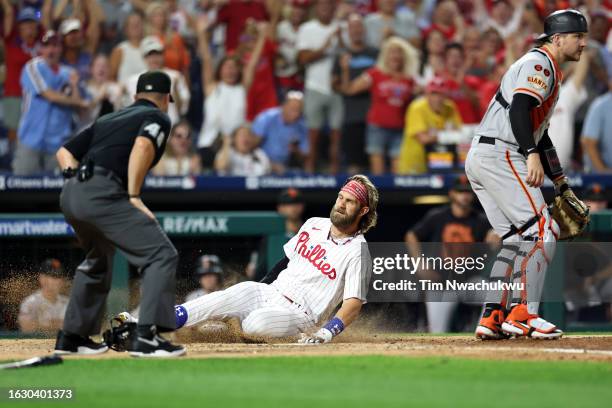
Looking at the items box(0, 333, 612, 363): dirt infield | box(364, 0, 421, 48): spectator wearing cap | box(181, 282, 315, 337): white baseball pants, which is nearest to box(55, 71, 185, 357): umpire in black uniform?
box(0, 333, 612, 363): dirt infield

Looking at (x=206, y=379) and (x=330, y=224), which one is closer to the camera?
(x=206, y=379)

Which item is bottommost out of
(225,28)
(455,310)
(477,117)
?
(455,310)

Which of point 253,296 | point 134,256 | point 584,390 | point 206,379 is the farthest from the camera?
point 253,296

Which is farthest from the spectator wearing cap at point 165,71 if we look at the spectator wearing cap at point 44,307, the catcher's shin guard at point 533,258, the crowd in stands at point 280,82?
the catcher's shin guard at point 533,258

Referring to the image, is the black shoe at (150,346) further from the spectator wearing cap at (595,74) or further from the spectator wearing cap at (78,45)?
the spectator wearing cap at (595,74)

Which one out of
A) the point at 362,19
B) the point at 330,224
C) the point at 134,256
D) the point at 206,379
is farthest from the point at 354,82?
the point at 206,379

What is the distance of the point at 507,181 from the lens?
7.09 metres

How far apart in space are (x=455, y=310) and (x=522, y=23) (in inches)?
165

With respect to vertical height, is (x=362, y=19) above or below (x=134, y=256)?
above

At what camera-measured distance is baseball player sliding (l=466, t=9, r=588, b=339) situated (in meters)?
6.96

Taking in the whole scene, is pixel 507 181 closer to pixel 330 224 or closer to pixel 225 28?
pixel 330 224

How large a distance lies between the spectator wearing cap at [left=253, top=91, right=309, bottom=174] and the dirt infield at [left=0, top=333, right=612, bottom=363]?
177 inches

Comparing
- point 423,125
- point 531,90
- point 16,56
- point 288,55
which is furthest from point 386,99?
point 531,90

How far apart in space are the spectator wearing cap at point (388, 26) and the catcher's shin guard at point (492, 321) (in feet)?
19.6
